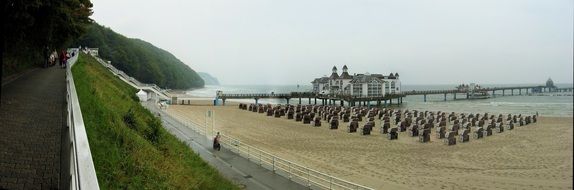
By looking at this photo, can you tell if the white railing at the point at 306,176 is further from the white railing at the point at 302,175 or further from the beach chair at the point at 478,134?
the beach chair at the point at 478,134

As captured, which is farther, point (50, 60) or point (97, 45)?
point (97, 45)

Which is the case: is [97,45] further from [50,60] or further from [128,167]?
[128,167]

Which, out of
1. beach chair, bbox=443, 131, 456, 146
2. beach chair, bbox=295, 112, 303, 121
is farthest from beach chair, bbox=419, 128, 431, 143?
beach chair, bbox=295, 112, 303, 121

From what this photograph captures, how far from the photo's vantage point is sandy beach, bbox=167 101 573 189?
57.8 feet

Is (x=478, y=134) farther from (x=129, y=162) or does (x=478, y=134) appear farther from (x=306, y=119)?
(x=129, y=162)

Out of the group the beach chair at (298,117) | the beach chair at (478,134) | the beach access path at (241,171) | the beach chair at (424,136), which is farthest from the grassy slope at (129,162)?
the beach chair at (298,117)

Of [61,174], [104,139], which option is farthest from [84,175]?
[104,139]

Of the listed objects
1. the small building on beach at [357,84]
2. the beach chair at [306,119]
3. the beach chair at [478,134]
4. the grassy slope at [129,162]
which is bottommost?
the beach chair at [478,134]

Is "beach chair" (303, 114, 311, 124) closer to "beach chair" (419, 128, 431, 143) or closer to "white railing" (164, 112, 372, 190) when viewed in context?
"beach chair" (419, 128, 431, 143)

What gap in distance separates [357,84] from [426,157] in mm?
61679

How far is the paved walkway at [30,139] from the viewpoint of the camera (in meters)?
5.92

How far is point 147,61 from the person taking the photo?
127 m

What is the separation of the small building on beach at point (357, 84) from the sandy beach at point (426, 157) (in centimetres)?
4836

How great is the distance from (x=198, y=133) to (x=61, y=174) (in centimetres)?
1879
